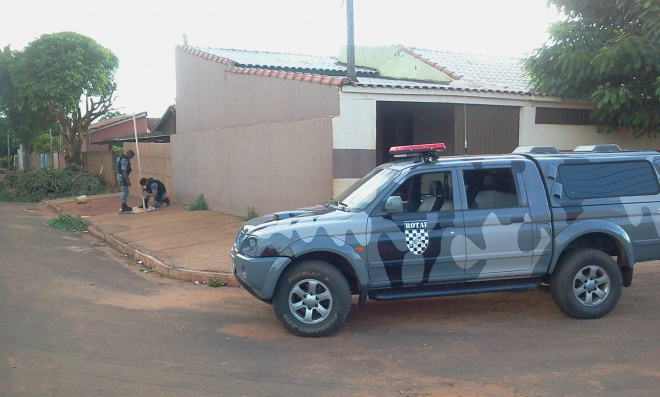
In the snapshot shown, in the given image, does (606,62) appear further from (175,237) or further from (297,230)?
(175,237)

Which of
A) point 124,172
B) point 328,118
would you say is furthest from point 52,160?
point 328,118

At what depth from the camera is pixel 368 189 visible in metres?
6.86

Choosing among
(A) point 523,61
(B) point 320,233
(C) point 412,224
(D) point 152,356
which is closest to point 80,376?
(D) point 152,356

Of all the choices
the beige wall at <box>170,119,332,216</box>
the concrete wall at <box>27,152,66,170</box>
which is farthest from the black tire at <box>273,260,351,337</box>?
the concrete wall at <box>27,152,66,170</box>

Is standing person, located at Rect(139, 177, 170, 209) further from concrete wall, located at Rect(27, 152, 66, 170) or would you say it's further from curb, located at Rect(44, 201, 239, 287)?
concrete wall, located at Rect(27, 152, 66, 170)

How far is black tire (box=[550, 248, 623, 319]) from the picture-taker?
6.70 meters

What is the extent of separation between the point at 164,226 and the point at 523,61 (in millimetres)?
8989

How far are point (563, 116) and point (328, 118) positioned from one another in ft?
19.2

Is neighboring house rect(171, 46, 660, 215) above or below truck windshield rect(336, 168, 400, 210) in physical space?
above

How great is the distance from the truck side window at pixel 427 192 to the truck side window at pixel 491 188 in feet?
0.72

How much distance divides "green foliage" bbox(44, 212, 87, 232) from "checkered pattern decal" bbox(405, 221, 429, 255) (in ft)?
36.4

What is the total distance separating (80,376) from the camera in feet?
16.8

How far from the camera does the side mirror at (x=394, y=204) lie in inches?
247

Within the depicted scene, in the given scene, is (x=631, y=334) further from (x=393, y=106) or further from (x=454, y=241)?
(x=393, y=106)
